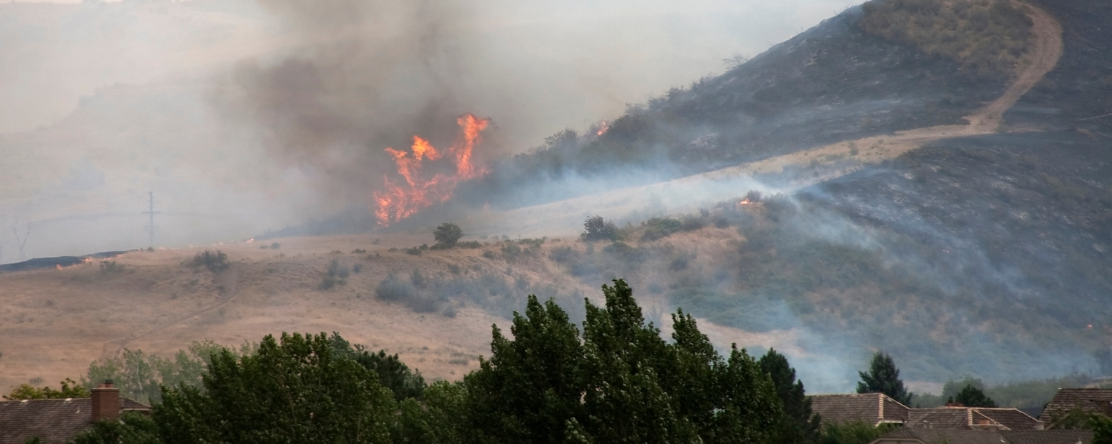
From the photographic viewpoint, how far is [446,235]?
527 ft

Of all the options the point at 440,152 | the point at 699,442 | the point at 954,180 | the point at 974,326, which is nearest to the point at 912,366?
the point at 974,326

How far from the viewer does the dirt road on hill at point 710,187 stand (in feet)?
587

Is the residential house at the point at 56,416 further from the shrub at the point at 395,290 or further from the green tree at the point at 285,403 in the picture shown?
the shrub at the point at 395,290

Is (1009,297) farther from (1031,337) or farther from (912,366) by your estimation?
(912,366)

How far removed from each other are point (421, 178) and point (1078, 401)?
366ft

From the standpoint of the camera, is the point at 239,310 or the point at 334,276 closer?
the point at 239,310

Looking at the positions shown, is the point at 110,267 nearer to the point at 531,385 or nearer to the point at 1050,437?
the point at 1050,437

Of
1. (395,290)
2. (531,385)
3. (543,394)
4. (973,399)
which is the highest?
(395,290)

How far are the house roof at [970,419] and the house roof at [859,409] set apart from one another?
1169 mm

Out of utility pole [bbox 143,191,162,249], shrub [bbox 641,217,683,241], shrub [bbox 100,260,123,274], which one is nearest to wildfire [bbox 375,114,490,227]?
shrub [bbox 641,217,683,241]

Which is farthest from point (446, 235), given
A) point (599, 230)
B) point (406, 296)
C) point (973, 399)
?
point (973, 399)

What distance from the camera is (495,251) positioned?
15938 centimetres

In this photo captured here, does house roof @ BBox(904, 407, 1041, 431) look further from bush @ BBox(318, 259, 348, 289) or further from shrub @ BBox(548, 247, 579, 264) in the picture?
shrub @ BBox(548, 247, 579, 264)

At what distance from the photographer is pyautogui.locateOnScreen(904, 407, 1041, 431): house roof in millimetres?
70562
